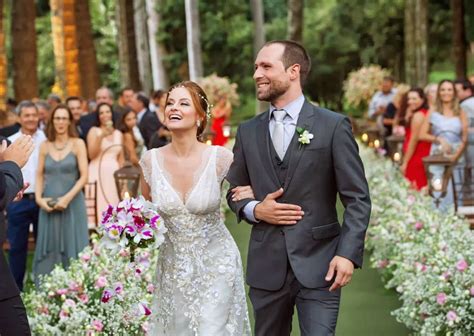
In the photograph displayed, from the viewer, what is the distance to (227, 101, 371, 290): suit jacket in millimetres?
5734

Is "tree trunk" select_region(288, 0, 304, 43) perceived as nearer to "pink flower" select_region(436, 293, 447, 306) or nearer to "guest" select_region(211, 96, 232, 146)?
"guest" select_region(211, 96, 232, 146)

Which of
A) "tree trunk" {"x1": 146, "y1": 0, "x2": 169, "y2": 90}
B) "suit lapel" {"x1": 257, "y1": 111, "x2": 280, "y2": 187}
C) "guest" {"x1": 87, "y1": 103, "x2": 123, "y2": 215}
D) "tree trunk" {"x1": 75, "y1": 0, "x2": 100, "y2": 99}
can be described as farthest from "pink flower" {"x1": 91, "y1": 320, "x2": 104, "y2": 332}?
"tree trunk" {"x1": 146, "y1": 0, "x2": 169, "y2": 90}

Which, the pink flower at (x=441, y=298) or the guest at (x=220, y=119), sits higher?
the guest at (x=220, y=119)

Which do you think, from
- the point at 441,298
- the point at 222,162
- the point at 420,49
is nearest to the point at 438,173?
the point at 441,298

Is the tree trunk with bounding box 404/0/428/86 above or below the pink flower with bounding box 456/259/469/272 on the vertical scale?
above

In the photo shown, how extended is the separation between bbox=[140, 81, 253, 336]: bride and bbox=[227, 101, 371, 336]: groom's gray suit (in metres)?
0.61

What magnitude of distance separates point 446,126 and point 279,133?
8431 mm

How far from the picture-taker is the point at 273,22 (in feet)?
202

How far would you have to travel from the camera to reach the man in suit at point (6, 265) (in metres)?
5.60

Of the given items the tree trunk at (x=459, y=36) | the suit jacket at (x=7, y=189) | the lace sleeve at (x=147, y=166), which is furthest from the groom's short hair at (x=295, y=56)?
the tree trunk at (x=459, y=36)

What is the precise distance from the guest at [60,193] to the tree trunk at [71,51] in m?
13.6

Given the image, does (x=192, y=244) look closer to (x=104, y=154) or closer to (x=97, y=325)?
(x=97, y=325)

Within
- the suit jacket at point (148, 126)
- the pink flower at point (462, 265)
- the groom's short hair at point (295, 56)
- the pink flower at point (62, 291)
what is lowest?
the pink flower at point (62, 291)

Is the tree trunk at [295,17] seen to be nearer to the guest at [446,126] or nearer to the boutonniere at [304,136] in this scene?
the guest at [446,126]
